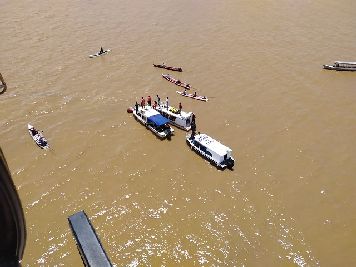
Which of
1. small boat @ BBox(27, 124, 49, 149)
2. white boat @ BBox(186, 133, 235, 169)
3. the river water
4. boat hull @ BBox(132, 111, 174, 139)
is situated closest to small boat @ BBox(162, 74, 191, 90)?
the river water

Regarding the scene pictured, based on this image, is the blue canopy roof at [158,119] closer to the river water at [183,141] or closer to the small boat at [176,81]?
the river water at [183,141]

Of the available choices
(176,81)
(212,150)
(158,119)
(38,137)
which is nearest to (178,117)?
(158,119)

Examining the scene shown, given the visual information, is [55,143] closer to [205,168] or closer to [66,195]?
[66,195]

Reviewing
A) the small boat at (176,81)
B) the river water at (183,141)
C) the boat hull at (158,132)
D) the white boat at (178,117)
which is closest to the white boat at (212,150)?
the river water at (183,141)

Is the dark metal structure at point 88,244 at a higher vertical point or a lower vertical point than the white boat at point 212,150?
higher

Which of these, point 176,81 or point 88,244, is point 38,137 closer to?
point 176,81

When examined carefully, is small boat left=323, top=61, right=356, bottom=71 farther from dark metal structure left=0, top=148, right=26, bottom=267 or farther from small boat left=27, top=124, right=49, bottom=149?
dark metal structure left=0, top=148, right=26, bottom=267

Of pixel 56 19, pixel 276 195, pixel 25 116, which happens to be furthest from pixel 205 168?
pixel 56 19

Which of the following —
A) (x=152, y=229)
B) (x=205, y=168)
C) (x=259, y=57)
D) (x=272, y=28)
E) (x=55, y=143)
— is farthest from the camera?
(x=272, y=28)
